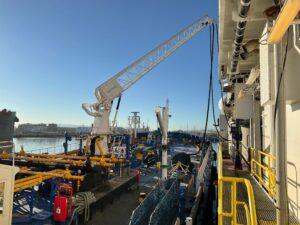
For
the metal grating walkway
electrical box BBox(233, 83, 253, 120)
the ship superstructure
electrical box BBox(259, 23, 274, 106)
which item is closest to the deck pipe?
the ship superstructure

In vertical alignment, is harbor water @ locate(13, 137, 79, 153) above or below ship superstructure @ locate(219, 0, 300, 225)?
below

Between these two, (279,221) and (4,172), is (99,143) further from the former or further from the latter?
(279,221)

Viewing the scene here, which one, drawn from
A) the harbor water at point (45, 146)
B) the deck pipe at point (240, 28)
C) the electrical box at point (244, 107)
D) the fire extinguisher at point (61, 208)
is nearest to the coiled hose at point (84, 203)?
the fire extinguisher at point (61, 208)

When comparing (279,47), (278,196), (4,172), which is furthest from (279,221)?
(4,172)

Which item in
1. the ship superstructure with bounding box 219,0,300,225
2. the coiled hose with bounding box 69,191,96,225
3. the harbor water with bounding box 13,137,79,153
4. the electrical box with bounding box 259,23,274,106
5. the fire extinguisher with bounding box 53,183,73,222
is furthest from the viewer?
the harbor water with bounding box 13,137,79,153

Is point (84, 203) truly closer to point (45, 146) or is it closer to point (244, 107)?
point (244, 107)

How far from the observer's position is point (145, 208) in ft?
33.0

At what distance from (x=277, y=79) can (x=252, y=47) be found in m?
6.04

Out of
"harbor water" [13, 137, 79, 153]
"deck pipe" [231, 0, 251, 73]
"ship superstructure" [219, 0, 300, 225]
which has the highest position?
"deck pipe" [231, 0, 251, 73]

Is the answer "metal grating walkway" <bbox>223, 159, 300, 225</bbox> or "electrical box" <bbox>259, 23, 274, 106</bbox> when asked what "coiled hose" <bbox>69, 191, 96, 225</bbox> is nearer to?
"metal grating walkway" <bbox>223, 159, 300, 225</bbox>

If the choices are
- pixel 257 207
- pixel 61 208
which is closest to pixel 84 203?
pixel 61 208

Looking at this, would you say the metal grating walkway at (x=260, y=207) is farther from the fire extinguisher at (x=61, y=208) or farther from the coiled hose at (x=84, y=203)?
the fire extinguisher at (x=61, y=208)

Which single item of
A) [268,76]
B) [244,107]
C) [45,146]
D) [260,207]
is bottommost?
[45,146]

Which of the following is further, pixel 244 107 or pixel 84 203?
pixel 244 107
